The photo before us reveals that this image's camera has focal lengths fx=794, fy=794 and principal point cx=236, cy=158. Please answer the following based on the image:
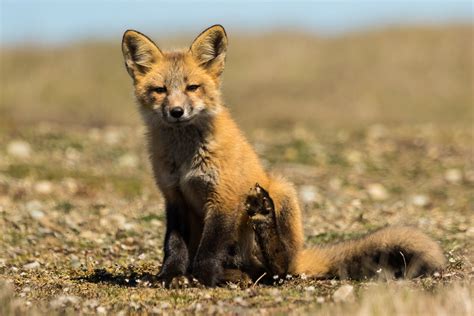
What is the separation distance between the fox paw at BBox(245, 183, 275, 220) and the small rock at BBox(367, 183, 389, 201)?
754 centimetres

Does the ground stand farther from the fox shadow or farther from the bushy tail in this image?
the bushy tail

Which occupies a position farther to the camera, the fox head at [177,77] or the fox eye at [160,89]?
the fox eye at [160,89]

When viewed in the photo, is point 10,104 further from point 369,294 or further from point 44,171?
point 369,294

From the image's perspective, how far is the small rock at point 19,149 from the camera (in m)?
17.8

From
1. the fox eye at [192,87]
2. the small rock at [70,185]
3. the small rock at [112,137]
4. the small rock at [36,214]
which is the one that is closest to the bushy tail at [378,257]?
the fox eye at [192,87]

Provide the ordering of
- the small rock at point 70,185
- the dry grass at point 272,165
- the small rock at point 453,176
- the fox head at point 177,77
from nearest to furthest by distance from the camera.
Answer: the dry grass at point 272,165
the fox head at point 177,77
the small rock at point 70,185
the small rock at point 453,176

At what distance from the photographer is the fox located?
23.9ft

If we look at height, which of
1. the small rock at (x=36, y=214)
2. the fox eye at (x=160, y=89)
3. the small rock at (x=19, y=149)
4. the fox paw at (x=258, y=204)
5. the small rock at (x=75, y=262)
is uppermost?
the fox eye at (x=160, y=89)

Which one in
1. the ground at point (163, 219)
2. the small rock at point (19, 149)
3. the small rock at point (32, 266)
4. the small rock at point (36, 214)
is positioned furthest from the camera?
the small rock at point (19, 149)

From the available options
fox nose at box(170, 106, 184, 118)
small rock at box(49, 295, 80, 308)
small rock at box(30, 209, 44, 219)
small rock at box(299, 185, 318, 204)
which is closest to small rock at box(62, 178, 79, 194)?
small rock at box(30, 209, 44, 219)

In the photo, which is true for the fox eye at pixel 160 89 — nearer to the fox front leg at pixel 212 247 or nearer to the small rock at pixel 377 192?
the fox front leg at pixel 212 247

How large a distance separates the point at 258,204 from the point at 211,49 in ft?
5.58

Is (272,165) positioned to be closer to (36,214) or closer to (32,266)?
(36,214)

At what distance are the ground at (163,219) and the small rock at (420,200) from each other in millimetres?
35
